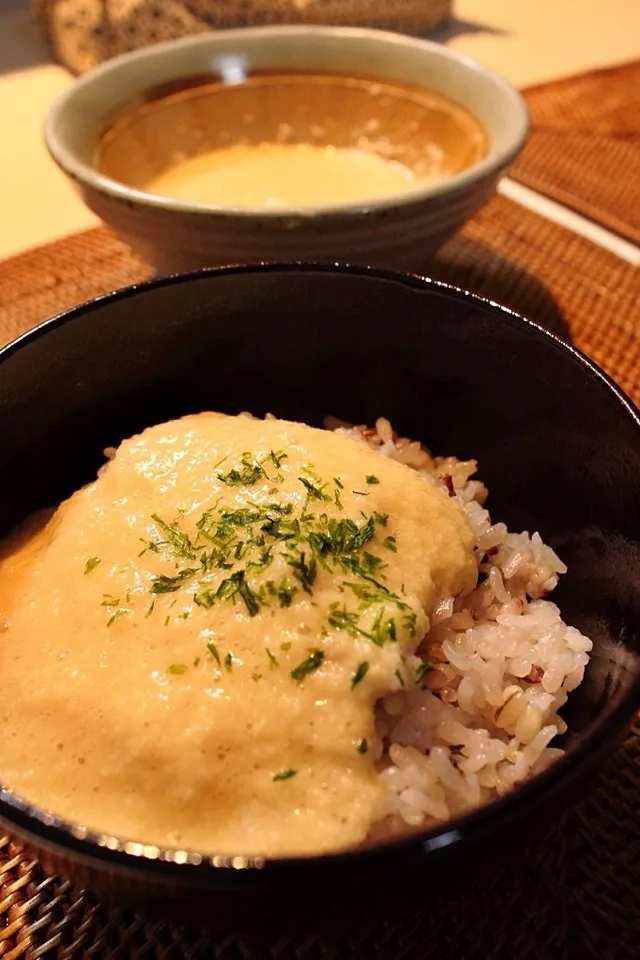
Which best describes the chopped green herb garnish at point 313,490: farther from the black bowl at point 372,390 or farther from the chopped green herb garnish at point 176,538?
the black bowl at point 372,390

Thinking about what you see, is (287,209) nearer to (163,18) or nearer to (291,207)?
(291,207)

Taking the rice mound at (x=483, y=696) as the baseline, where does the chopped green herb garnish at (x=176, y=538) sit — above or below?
above

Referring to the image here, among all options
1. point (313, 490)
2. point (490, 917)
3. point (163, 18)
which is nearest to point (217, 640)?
point (313, 490)

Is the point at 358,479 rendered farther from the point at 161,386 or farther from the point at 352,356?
the point at 161,386

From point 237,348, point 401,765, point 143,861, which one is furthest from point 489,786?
point 237,348

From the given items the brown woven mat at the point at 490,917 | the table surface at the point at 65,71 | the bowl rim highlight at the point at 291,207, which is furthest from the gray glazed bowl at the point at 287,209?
the brown woven mat at the point at 490,917
